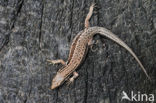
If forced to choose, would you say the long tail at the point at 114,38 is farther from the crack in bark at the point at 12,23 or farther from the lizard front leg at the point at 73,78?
the crack in bark at the point at 12,23

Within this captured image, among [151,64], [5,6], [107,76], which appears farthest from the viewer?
[151,64]

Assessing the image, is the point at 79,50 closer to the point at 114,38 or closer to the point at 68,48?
the point at 68,48

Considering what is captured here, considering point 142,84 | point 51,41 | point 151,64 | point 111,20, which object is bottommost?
point 142,84

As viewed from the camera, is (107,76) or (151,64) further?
(151,64)

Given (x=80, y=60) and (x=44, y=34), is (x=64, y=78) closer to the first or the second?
(x=80, y=60)

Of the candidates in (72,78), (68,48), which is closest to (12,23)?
(68,48)

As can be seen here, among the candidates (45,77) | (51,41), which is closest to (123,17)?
(51,41)

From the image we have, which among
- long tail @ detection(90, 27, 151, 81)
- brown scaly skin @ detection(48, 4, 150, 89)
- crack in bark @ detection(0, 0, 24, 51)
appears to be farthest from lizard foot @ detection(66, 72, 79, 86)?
crack in bark @ detection(0, 0, 24, 51)
